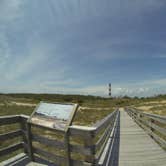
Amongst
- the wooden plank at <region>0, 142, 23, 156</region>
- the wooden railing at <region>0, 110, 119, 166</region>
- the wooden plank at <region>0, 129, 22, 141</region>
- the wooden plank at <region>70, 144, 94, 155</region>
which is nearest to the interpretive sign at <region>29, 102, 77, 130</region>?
the wooden railing at <region>0, 110, 119, 166</region>

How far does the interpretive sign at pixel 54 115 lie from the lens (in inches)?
151

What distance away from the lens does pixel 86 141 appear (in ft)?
11.0

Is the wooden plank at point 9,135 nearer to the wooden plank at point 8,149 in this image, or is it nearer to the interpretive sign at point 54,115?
the wooden plank at point 8,149

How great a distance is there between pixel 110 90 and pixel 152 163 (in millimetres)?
95618

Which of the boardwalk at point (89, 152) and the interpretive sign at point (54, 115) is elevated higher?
the interpretive sign at point (54, 115)

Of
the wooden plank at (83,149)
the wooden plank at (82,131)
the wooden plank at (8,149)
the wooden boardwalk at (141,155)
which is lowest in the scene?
the wooden boardwalk at (141,155)

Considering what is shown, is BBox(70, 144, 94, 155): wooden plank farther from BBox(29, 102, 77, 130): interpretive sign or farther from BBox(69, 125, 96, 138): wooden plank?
BBox(29, 102, 77, 130): interpretive sign

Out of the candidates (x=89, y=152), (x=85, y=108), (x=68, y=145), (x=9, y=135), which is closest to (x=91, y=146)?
(x=89, y=152)

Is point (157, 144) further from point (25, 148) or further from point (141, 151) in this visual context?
point (25, 148)

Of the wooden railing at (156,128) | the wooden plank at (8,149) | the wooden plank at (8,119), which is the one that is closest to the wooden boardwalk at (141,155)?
the wooden railing at (156,128)

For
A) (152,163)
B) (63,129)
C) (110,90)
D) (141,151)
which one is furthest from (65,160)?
Result: (110,90)

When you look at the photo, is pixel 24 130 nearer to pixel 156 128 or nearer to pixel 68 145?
pixel 68 145

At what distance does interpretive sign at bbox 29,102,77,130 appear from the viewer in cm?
383

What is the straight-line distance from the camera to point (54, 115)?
417 centimetres
